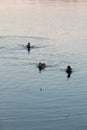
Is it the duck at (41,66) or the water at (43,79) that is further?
the duck at (41,66)

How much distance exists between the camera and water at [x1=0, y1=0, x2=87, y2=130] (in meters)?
21.5

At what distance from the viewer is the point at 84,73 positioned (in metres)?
32.2

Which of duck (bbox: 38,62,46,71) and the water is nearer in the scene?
the water

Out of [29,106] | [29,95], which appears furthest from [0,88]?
[29,106]

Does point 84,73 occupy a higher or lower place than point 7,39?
lower

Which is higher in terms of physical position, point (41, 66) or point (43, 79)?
point (41, 66)

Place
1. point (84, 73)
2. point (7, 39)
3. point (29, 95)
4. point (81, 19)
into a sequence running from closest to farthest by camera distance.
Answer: point (29, 95) < point (84, 73) < point (7, 39) < point (81, 19)

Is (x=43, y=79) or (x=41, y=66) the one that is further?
(x=41, y=66)

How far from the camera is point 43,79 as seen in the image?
30.2m

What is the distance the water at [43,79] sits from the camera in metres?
21.5

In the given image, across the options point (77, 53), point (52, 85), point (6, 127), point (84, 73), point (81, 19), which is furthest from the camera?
point (81, 19)

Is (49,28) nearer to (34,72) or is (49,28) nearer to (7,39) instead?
(7,39)

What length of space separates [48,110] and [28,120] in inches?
77.9

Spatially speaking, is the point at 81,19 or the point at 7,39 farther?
the point at 81,19
